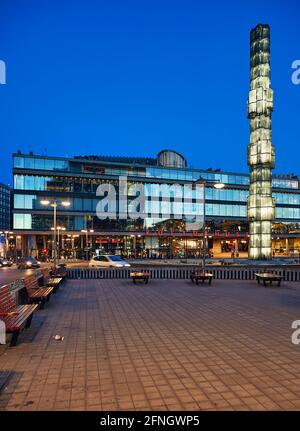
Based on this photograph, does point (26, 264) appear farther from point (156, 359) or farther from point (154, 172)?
point (154, 172)

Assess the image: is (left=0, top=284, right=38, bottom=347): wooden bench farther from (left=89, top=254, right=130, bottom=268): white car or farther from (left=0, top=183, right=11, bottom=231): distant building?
(left=0, top=183, right=11, bottom=231): distant building

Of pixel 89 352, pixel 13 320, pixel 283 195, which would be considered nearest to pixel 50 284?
pixel 13 320

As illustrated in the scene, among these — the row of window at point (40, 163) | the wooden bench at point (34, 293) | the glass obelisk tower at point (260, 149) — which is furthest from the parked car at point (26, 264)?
the row of window at point (40, 163)

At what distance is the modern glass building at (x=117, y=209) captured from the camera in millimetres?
63688

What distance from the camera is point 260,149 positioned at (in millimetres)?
40250

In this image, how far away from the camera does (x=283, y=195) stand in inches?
3401

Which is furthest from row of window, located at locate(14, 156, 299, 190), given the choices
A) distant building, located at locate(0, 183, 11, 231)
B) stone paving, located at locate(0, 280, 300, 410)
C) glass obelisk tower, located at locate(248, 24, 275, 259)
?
distant building, located at locate(0, 183, 11, 231)

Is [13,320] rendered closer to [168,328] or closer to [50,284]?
[168,328]

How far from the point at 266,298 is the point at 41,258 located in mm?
52820

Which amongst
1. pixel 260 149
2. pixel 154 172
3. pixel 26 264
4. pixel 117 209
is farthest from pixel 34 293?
pixel 154 172

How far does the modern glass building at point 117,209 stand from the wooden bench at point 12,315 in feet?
172

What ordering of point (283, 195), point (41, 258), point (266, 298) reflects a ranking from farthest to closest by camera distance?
point (283, 195) → point (41, 258) → point (266, 298)

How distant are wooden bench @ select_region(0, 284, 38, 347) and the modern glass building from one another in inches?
2067

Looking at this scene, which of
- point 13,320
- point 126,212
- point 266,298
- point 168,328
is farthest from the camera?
point 126,212
